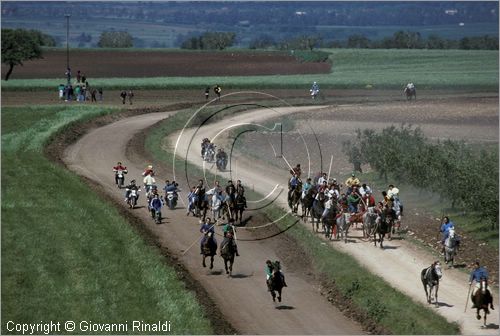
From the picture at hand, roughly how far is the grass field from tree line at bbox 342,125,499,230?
53.6 metres

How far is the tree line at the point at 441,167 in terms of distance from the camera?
43312mm

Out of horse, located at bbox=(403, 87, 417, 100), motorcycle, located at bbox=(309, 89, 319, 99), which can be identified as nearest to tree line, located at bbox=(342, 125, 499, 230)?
horse, located at bbox=(403, 87, 417, 100)

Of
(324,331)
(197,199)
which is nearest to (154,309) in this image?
(324,331)

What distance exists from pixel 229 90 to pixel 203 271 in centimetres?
7802

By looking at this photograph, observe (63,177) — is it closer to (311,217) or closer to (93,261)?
(311,217)

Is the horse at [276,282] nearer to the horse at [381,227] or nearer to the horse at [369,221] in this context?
the horse at [381,227]

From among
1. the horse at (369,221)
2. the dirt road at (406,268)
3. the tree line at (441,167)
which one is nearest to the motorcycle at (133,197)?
the dirt road at (406,268)

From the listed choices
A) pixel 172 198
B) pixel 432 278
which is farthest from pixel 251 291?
pixel 172 198

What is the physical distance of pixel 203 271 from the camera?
1497 inches

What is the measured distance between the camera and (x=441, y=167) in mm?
48844

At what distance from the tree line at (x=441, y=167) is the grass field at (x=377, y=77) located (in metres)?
53.6

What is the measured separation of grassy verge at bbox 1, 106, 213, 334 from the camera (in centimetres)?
3005

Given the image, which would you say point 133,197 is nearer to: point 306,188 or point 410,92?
point 306,188

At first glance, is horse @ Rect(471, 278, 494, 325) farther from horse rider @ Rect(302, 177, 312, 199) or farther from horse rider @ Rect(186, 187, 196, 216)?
horse rider @ Rect(186, 187, 196, 216)
